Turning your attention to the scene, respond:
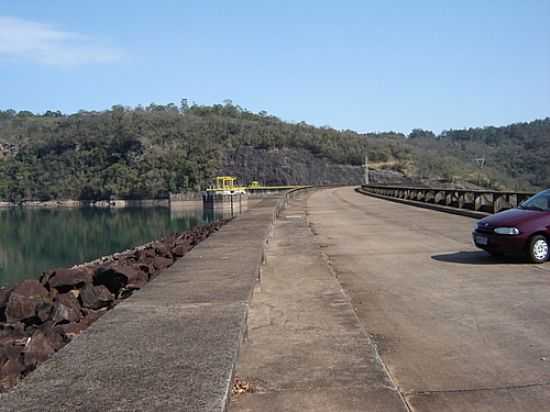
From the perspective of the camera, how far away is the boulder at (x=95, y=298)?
1106 cm

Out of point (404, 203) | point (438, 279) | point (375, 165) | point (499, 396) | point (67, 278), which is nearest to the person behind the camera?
point (499, 396)

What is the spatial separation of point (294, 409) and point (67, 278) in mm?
10045

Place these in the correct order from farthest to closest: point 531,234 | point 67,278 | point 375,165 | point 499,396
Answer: point 375,165, point 67,278, point 531,234, point 499,396

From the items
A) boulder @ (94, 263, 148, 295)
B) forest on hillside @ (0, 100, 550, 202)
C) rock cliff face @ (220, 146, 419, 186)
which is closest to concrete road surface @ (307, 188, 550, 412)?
boulder @ (94, 263, 148, 295)

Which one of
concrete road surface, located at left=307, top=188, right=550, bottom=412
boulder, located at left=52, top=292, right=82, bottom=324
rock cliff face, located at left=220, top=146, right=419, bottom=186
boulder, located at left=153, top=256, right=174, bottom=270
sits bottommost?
boulder, located at left=153, top=256, right=174, bottom=270

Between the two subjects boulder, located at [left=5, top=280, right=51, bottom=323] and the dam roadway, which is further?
boulder, located at [left=5, top=280, right=51, bottom=323]

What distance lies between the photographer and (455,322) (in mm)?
7367

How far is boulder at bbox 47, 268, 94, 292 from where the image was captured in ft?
43.6

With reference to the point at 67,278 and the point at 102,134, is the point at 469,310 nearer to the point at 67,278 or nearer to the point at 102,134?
the point at 67,278

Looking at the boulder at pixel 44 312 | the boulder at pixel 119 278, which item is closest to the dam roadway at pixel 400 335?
the boulder at pixel 119 278

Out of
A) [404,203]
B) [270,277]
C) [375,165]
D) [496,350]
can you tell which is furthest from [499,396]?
[375,165]

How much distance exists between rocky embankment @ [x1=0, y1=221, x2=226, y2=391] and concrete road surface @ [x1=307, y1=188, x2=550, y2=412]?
342cm

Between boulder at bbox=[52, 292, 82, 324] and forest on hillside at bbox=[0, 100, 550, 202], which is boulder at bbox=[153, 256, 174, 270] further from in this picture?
forest on hillside at bbox=[0, 100, 550, 202]

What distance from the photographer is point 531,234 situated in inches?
459
